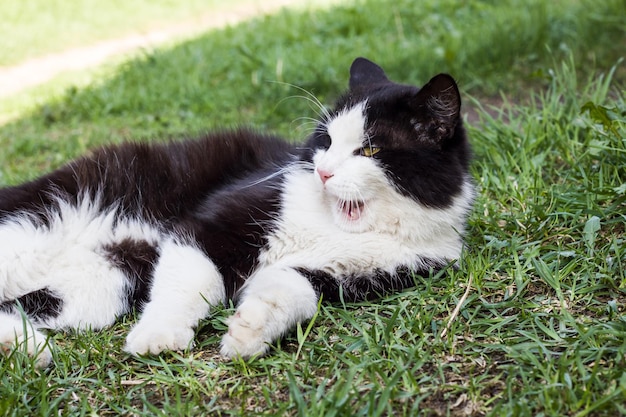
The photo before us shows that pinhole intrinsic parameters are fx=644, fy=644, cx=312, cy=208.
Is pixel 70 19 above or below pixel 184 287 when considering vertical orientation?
above

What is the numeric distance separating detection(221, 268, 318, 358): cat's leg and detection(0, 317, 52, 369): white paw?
0.55m

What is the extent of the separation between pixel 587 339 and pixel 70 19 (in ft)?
27.9

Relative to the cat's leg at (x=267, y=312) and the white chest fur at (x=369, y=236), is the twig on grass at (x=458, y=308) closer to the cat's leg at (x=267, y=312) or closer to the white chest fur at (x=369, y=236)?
the white chest fur at (x=369, y=236)

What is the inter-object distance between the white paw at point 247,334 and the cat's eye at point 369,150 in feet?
2.07

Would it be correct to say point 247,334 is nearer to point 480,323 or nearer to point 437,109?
point 480,323

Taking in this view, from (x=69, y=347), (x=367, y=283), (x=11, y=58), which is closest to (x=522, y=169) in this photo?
(x=367, y=283)

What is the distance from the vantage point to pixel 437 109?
2.16 meters

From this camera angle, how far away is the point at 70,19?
8.67 metres

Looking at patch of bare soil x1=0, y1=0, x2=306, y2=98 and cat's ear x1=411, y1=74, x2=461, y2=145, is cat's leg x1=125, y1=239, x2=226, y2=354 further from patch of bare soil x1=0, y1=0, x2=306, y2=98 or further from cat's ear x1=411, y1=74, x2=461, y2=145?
patch of bare soil x1=0, y1=0, x2=306, y2=98

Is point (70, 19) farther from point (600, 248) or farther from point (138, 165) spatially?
point (600, 248)

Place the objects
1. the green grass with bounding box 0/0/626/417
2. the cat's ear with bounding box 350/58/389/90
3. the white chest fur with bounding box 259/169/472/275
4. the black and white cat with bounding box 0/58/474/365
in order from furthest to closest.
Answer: the cat's ear with bounding box 350/58/389/90 → the white chest fur with bounding box 259/169/472/275 → the black and white cat with bounding box 0/58/474/365 → the green grass with bounding box 0/0/626/417

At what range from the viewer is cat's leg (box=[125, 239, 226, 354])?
1.98 metres

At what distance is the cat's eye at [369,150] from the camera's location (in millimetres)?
2199

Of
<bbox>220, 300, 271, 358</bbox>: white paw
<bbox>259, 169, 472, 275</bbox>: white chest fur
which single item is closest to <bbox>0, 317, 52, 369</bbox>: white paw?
<bbox>220, 300, 271, 358</bbox>: white paw
